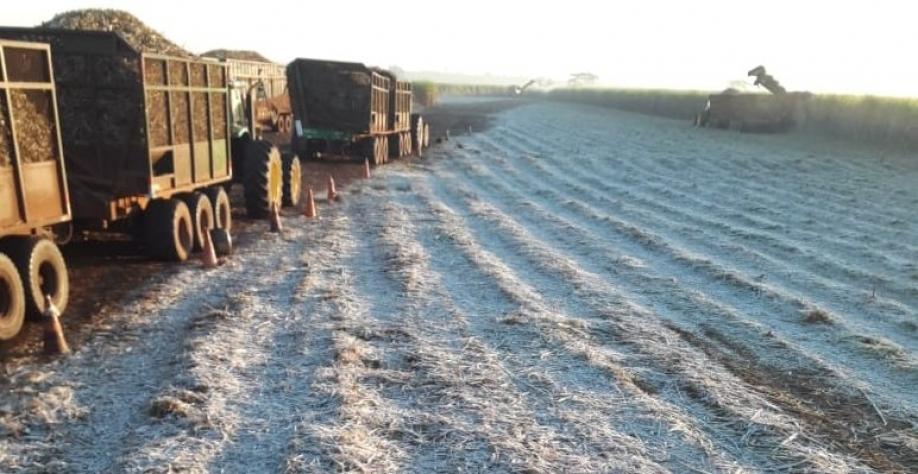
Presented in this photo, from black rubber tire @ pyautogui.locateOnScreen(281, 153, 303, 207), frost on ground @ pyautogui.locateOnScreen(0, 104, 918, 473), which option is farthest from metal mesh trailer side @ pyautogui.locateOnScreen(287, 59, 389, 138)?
frost on ground @ pyautogui.locateOnScreen(0, 104, 918, 473)

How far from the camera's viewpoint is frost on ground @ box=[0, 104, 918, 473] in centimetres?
434

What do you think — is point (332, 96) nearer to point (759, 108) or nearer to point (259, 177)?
point (259, 177)

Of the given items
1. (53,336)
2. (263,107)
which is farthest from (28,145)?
(263,107)

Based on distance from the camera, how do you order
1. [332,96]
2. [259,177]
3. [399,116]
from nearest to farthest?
[259,177]
[332,96]
[399,116]

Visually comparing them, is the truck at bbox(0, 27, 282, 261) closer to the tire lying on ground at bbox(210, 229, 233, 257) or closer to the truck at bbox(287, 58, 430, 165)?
the tire lying on ground at bbox(210, 229, 233, 257)

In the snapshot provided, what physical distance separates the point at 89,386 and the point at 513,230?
7.35 meters

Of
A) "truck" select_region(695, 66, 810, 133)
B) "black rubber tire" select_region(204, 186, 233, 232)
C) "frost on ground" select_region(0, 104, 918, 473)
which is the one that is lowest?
"frost on ground" select_region(0, 104, 918, 473)

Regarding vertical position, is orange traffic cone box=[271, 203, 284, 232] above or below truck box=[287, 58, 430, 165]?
below

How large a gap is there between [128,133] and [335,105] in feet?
37.0

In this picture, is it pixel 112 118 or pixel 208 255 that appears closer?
pixel 112 118

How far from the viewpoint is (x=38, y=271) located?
6.13 m

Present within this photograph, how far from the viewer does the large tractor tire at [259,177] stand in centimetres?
1117

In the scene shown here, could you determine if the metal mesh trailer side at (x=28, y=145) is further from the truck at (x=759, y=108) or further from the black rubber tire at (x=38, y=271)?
the truck at (x=759, y=108)

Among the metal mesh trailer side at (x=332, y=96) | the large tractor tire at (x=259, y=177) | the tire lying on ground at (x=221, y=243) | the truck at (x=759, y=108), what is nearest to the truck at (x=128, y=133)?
the tire lying on ground at (x=221, y=243)
